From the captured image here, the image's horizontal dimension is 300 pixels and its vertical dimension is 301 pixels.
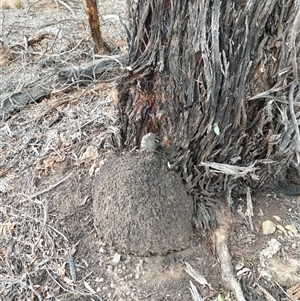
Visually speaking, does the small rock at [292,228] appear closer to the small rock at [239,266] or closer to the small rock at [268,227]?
the small rock at [268,227]

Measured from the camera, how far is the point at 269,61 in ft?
4.33

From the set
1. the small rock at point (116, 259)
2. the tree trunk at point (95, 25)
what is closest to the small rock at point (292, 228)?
the small rock at point (116, 259)

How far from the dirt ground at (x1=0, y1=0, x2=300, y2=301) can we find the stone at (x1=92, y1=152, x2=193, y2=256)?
1.6 inches

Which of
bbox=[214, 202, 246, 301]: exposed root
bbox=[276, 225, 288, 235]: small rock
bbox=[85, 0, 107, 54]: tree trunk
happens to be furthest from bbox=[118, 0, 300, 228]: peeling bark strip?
bbox=[85, 0, 107, 54]: tree trunk

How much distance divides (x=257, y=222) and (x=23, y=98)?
142cm

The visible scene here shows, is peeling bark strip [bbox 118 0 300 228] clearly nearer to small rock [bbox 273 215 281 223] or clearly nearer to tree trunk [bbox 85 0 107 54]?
small rock [bbox 273 215 281 223]

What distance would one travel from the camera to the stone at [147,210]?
1.53 meters

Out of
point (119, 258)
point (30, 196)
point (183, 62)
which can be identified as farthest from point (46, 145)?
point (183, 62)

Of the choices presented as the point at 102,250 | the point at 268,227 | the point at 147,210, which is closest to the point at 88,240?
the point at 102,250

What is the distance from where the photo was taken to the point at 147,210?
152cm

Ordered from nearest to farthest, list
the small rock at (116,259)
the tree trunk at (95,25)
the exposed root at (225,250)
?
the exposed root at (225,250), the small rock at (116,259), the tree trunk at (95,25)

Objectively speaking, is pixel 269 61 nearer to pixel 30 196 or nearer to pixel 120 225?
pixel 120 225

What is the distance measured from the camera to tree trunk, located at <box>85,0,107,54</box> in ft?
8.50

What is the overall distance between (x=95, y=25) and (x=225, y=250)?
1681mm
